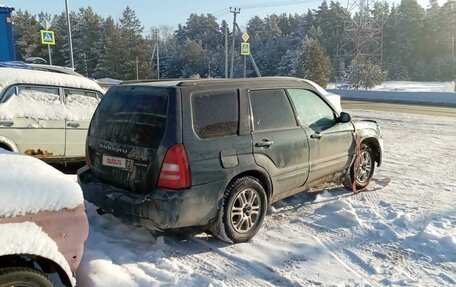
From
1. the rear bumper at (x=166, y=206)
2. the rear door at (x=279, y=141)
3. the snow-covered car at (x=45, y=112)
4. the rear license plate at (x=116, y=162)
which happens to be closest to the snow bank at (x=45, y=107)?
the snow-covered car at (x=45, y=112)

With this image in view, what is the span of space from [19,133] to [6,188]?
3.96 meters

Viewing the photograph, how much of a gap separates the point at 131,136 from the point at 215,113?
0.87m

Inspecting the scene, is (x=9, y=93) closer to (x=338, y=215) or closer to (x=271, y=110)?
(x=271, y=110)

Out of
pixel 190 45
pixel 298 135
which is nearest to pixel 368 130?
pixel 298 135


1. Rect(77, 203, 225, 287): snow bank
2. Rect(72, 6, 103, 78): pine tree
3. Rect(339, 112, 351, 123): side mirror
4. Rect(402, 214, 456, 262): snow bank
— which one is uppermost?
Rect(72, 6, 103, 78): pine tree

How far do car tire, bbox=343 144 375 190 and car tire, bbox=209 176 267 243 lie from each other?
2.02m

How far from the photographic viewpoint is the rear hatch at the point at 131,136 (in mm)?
3906

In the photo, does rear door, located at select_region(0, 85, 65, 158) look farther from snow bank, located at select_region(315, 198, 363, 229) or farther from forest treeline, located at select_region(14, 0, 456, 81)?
forest treeline, located at select_region(14, 0, 456, 81)

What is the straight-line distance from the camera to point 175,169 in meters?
3.80

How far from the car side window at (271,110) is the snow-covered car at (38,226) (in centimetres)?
227

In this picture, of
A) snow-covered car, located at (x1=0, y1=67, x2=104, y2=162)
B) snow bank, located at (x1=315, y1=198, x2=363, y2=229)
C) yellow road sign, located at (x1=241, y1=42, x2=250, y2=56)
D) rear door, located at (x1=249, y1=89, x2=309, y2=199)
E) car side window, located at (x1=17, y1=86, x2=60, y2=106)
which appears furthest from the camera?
yellow road sign, located at (x1=241, y1=42, x2=250, y2=56)

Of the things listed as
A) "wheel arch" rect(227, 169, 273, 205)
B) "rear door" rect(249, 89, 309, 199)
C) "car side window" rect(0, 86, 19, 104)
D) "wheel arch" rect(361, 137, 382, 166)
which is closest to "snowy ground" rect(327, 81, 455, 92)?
"wheel arch" rect(361, 137, 382, 166)

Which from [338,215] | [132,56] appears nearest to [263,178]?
[338,215]

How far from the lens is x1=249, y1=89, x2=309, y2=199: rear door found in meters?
4.51
